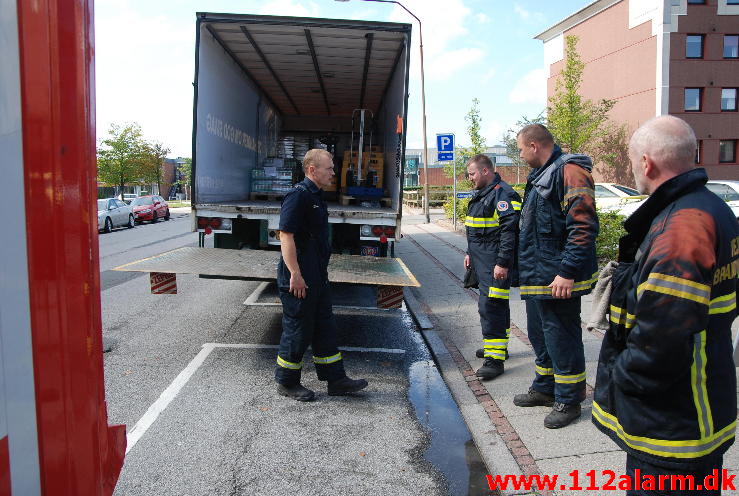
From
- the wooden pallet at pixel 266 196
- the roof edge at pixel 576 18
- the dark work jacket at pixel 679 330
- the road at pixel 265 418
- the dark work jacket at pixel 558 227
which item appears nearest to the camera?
the dark work jacket at pixel 679 330

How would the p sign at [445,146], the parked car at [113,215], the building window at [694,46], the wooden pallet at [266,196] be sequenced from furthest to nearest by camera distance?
the building window at [694,46] < the parked car at [113,215] < the p sign at [445,146] < the wooden pallet at [266,196]

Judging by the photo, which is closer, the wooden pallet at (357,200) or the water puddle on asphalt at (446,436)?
the water puddle on asphalt at (446,436)

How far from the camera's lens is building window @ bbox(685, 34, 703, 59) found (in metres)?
30.1

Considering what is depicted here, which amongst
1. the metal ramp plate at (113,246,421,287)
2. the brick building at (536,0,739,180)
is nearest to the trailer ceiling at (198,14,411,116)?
the metal ramp plate at (113,246,421,287)

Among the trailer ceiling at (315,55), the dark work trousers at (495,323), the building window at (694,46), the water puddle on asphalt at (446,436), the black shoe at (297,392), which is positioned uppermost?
the building window at (694,46)

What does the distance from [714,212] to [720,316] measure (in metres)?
0.36

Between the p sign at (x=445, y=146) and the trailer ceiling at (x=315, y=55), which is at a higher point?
the trailer ceiling at (x=315, y=55)

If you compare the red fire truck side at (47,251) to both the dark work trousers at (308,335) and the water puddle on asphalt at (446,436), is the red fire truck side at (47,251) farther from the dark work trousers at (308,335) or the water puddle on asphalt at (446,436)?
the dark work trousers at (308,335)

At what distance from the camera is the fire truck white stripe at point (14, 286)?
3.83 ft

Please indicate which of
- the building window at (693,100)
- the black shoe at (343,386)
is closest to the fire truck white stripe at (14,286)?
the black shoe at (343,386)

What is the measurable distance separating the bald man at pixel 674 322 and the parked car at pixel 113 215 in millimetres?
22665

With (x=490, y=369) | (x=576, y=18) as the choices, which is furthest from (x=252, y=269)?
(x=576, y=18)

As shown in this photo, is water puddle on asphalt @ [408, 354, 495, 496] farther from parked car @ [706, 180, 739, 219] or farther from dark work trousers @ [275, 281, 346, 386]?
parked car @ [706, 180, 739, 219]

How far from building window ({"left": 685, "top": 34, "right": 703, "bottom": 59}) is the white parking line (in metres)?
31.3
